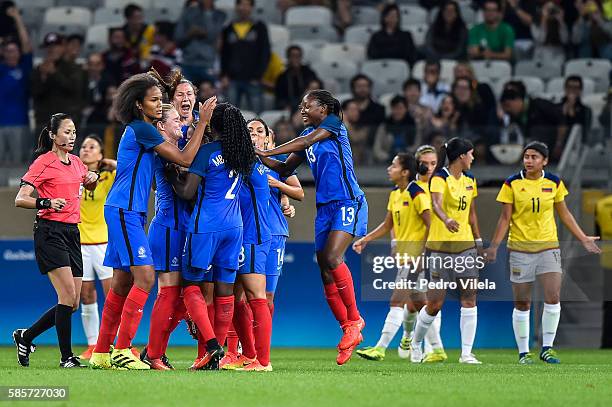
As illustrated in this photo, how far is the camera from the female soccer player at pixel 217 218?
10.1m

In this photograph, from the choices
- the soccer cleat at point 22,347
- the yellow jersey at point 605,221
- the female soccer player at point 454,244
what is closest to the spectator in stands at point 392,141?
the yellow jersey at point 605,221

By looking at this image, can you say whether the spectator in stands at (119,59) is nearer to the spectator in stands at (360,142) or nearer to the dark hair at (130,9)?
the dark hair at (130,9)

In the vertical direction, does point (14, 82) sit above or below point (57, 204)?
above

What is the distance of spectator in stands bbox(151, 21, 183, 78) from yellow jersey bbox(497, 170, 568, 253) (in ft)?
23.1

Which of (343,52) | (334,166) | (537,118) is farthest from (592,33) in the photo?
(334,166)

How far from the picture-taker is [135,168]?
1010 centimetres

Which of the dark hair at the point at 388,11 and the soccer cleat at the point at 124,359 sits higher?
the dark hair at the point at 388,11

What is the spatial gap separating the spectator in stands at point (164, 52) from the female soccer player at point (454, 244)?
6445mm

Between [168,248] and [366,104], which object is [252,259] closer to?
[168,248]

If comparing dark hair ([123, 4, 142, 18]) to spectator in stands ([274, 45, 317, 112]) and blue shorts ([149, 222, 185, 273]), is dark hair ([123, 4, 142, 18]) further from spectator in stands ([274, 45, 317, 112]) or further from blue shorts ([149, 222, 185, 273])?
blue shorts ([149, 222, 185, 273])

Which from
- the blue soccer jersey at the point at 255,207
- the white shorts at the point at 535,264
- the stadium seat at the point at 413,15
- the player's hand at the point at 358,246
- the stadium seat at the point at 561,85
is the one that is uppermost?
the stadium seat at the point at 413,15

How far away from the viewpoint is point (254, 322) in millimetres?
10281

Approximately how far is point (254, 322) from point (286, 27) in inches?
472

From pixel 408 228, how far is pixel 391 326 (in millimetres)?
1116
